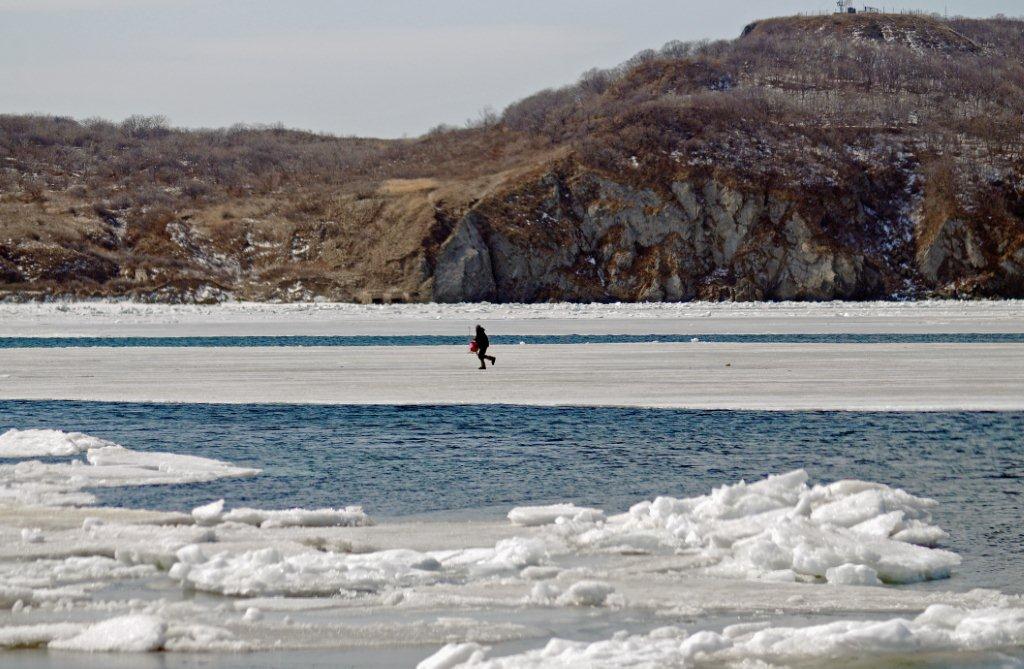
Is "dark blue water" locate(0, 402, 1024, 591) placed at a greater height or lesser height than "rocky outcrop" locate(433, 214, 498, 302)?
lesser

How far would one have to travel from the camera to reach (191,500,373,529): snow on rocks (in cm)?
1216

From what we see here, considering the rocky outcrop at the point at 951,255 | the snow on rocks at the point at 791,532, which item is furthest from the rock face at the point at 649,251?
the snow on rocks at the point at 791,532

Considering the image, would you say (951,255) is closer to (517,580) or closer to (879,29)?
(879,29)

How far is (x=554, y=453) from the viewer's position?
1733cm

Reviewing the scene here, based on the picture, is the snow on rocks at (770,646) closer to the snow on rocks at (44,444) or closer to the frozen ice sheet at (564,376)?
the snow on rocks at (44,444)

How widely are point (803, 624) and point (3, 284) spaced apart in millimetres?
69616

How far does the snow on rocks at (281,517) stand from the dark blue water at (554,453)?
0.83 m

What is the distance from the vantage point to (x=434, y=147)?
356ft

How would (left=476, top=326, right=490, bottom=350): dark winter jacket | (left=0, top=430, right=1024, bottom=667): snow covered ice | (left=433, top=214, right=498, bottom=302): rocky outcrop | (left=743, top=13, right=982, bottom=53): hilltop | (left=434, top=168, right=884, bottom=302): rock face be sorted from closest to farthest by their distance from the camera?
1. (left=0, top=430, right=1024, bottom=667): snow covered ice
2. (left=476, top=326, right=490, bottom=350): dark winter jacket
3. (left=434, top=168, right=884, bottom=302): rock face
4. (left=433, top=214, right=498, bottom=302): rocky outcrop
5. (left=743, top=13, right=982, bottom=53): hilltop

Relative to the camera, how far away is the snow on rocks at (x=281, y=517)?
12.2 metres

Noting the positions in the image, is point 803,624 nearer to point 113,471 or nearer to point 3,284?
point 113,471

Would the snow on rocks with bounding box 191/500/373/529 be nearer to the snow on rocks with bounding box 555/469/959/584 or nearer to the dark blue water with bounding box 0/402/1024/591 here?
the dark blue water with bounding box 0/402/1024/591

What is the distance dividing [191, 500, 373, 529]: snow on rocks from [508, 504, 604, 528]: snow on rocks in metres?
1.55

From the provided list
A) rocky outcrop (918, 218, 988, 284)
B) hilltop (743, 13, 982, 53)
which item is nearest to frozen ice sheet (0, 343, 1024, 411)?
rocky outcrop (918, 218, 988, 284)
